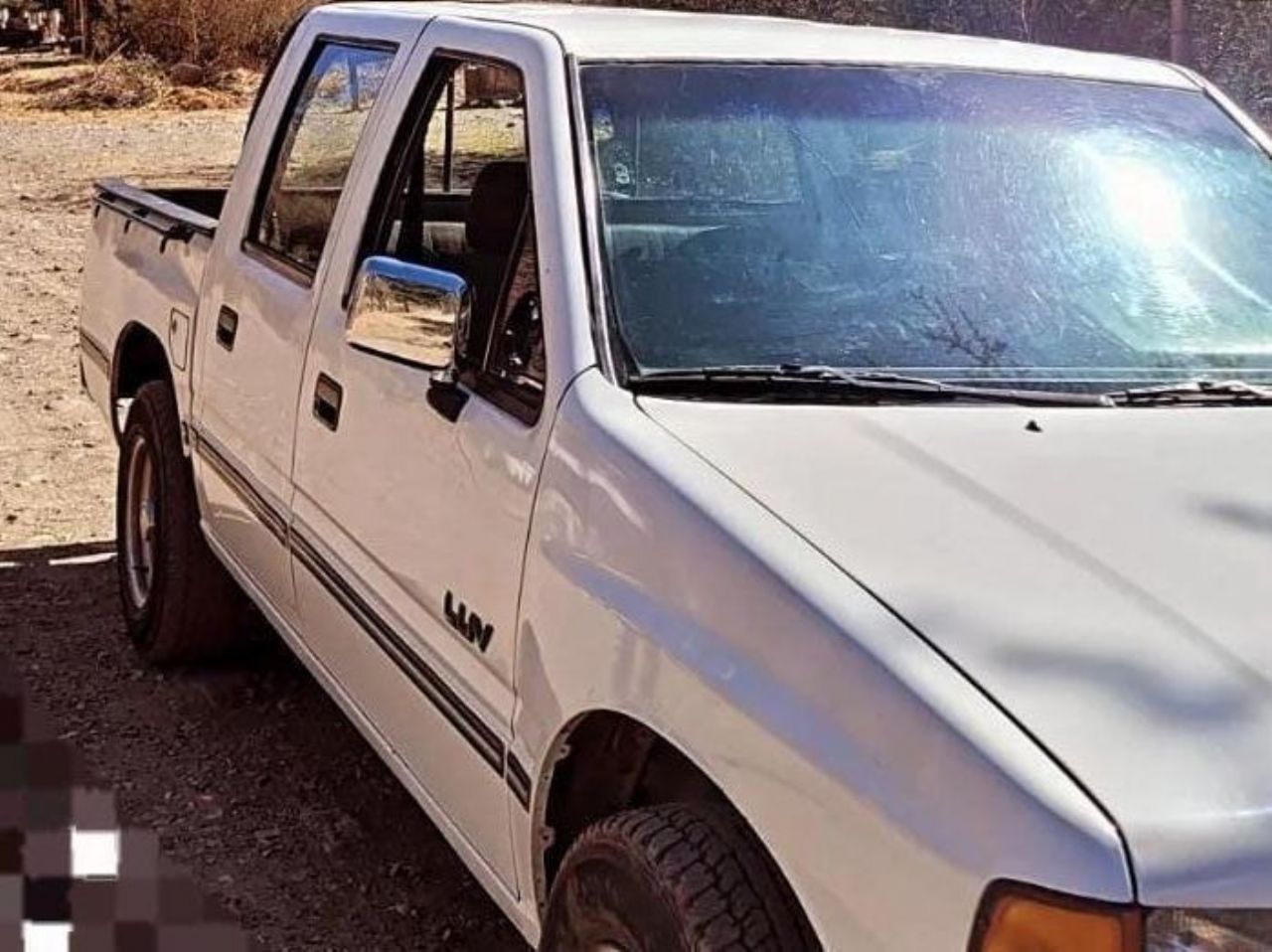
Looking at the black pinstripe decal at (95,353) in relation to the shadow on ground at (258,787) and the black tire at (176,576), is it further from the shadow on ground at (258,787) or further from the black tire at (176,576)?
the shadow on ground at (258,787)

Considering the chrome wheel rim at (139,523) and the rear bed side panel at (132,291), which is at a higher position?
the rear bed side panel at (132,291)

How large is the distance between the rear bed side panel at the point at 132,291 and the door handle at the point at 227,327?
29 centimetres

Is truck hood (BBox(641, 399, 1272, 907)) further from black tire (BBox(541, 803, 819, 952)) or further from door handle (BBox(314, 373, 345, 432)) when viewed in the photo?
door handle (BBox(314, 373, 345, 432))

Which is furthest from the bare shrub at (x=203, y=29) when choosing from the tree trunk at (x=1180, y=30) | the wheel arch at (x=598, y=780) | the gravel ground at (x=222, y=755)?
the wheel arch at (x=598, y=780)

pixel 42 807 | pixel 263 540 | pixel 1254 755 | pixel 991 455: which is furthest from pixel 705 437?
pixel 42 807

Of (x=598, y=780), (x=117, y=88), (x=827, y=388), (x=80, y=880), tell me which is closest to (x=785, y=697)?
(x=598, y=780)

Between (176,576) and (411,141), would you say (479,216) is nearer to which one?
(411,141)

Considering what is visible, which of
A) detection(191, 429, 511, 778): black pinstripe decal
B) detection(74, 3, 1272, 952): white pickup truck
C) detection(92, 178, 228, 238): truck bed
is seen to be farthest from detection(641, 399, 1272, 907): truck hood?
detection(92, 178, 228, 238): truck bed

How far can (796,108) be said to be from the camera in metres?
3.56

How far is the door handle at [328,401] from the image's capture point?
383 centimetres

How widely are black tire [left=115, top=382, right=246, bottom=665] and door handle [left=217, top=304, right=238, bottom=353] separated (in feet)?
1.81

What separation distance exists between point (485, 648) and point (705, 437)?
56cm

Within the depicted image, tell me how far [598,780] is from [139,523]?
313 centimetres

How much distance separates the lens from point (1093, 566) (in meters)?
2.37
